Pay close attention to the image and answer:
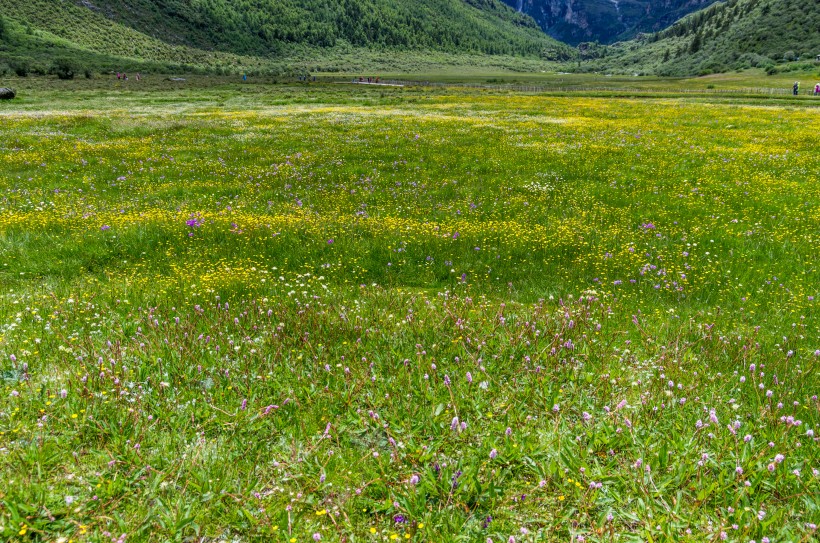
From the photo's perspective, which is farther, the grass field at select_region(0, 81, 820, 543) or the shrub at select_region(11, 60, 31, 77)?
the shrub at select_region(11, 60, 31, 77)

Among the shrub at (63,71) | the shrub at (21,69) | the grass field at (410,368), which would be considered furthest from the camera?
the shrub at (63,71)

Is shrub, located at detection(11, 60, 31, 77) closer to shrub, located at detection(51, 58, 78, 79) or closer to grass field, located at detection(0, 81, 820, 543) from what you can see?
shrub, located at detection(51, 58, 78, 79)

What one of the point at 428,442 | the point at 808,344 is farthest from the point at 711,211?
the point at 428,442

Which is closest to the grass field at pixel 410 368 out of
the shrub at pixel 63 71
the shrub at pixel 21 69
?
the shrub at pixel 63 71

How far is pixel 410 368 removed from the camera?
601cm

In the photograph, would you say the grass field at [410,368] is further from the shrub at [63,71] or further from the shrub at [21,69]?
the shrub at [21,69]

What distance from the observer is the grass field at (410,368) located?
394 cm

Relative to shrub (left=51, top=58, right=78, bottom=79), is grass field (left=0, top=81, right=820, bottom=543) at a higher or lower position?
lower

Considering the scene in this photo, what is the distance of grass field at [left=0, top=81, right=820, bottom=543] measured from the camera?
3.94 meters

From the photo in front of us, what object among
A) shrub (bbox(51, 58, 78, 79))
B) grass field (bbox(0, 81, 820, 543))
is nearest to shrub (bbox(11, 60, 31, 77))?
shrub (bbox(51, 58, 78, 79))

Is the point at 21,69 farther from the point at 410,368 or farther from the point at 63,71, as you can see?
the point at 410,368

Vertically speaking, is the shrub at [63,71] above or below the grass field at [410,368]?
above

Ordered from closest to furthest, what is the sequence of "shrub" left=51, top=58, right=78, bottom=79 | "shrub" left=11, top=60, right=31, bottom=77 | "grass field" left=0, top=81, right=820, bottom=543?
"grass field" left=0, top=81, right=820, bottom=543 < "shrub" left=11, top=60, right=31, bottom=77 < "shrub" left=51, top=58, right=78, bottom=79

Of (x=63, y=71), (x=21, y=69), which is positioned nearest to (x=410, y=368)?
(x=63, y=71)
